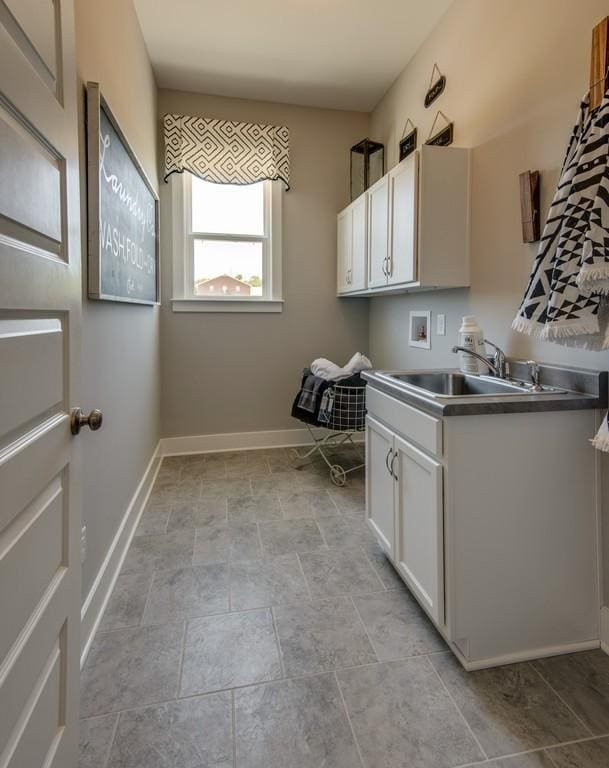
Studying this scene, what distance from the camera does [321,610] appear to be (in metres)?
1.78

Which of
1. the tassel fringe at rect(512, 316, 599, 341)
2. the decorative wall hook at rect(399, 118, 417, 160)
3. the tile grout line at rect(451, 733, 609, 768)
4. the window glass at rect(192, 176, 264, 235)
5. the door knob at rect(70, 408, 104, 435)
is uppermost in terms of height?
the decorative wall hook at rect(399, 118, 417, 160)

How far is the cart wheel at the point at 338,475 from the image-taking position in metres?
3.14

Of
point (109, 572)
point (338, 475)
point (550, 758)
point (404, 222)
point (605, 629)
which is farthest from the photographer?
point (338, 475)

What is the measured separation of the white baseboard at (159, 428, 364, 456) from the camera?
12.4 ft

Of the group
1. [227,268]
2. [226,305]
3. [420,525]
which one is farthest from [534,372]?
[227,268]

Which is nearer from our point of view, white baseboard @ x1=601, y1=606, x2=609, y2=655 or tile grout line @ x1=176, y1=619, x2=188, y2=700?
tile grout line @ x1=176, y1=619, x2=188, y2=700

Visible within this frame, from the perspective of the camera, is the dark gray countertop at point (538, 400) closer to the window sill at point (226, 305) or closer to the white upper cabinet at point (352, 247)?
the white upper cabinet at point (352, 247)

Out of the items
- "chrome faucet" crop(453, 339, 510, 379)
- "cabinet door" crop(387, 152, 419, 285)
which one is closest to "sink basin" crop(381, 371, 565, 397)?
"chrome faucet" crop(453, 339, 510, 379)

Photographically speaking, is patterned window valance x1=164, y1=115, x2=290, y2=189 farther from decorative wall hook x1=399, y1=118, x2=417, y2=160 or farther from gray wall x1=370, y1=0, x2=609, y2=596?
gray wall x1=370, y1=0, x2=609, y2=596

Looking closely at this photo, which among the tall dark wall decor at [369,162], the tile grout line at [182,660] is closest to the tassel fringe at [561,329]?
the tile grout line at [182,660]

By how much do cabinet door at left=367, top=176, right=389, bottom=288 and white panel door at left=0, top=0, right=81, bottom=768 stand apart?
2046 millimetres

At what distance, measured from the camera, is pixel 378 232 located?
2902mm

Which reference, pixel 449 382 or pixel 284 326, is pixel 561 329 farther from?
pixel 284 326

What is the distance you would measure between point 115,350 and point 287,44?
239cm
